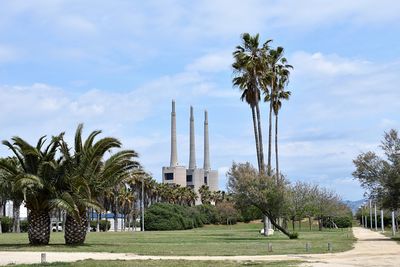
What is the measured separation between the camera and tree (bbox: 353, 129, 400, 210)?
1879 inches

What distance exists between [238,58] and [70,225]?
2472cm

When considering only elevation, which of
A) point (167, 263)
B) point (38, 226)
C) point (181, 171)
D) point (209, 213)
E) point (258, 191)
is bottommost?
point (209, 213)

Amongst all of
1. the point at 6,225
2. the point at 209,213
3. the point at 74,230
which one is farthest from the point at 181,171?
the point at 74,230

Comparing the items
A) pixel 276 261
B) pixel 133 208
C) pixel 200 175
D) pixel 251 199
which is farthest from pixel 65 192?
pixel 200 175

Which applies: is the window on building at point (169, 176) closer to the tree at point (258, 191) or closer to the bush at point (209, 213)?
the bush at point (209, 213)

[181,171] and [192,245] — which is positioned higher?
[181,171]

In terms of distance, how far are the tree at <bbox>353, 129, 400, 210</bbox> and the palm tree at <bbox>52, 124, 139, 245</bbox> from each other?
76.4 ft

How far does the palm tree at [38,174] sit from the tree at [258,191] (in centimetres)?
1770

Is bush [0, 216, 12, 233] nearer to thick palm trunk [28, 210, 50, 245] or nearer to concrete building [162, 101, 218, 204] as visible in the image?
thick palm trunk [28, 210, 50, 245]

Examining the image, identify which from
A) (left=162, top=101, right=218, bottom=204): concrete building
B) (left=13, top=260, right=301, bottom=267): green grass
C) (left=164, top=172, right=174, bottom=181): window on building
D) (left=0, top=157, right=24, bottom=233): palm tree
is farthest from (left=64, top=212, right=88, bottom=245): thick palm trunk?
(left=164, top=172, right=174, bottom=181): window on building

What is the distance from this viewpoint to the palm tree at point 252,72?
52.0 meters

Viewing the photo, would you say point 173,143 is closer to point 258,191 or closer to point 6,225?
point 6,225

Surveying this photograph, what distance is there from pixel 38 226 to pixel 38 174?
312 centimetres

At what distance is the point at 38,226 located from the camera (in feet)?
111
